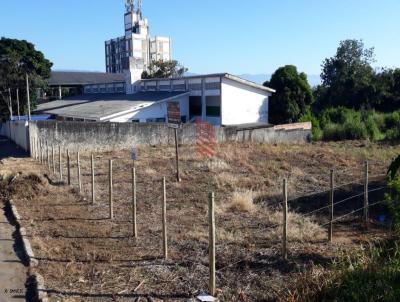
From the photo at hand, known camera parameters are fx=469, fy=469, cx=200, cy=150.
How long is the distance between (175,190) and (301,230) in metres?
5.22

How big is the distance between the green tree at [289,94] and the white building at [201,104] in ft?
3.24

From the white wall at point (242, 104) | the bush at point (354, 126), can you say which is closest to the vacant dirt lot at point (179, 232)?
the bush at point (354, 126)

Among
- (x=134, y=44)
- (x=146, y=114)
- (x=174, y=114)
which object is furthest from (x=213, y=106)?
(x=134, y=44)

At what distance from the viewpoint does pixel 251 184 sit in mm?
14141

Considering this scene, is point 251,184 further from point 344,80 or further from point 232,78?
point 344,80

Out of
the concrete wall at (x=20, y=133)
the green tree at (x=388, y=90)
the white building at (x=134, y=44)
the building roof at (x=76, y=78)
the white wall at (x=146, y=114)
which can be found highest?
the white building at (x=134, y=44)

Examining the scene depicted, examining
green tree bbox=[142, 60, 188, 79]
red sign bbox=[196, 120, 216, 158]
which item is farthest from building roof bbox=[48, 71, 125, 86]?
red sign bbox=[196, 120, 216, 158]

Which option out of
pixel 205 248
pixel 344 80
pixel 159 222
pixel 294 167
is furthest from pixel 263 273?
pixel 344 80

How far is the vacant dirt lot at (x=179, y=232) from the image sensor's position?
6.00m

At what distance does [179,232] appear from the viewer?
28.0 ft

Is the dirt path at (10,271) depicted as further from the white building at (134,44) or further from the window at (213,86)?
the white building at (134,44)

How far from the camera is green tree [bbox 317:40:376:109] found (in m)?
44.7

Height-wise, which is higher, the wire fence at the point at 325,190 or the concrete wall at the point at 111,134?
the concrete wall at the point at 111,134

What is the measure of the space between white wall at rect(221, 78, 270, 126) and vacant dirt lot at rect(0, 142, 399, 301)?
19.6 meters
